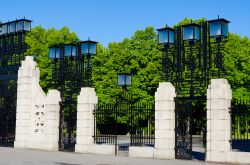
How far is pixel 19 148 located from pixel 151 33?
2714 cm

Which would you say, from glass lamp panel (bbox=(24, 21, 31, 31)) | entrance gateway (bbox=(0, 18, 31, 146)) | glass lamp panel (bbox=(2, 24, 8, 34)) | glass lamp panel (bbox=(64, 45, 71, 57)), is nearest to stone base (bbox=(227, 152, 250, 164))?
glass lamp panel (bbox=(64, 45, 71, 57))

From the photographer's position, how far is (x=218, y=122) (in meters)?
18.8

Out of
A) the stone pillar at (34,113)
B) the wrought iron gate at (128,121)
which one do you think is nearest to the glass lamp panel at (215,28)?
the wrought iron gate at (128,121)

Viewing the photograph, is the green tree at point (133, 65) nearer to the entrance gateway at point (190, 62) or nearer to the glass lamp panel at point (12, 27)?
the glass lamp panel at point (12, 27)

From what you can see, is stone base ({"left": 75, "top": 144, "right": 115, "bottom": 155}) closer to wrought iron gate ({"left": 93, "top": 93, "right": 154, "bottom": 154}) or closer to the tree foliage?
wrought iron gate ({"left": 93, "top": 93, "right": 154, "bottom": 154})

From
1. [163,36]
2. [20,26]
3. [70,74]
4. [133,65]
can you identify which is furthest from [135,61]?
[163,36]

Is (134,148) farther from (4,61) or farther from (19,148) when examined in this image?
(4,61)

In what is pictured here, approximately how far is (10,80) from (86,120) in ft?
24.2

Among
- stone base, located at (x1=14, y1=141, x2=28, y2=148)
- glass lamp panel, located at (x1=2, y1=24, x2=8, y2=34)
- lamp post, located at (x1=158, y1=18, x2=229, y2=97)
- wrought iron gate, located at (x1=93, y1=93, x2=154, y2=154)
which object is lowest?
stone base, located at (x1=14, y1=141, x2=28, y2=148)

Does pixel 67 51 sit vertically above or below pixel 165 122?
above

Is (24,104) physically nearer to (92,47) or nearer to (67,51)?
(67,51)

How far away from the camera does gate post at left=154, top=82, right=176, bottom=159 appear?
2023cm

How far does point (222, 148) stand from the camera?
736 inches

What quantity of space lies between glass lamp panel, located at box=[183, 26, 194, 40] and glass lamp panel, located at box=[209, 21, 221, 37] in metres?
0.89
